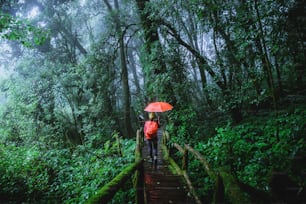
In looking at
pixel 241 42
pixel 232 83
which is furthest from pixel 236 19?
pixel 232 83

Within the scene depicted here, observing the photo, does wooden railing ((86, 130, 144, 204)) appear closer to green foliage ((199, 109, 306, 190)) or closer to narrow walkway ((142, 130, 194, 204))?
narrow walkway ((142, 130, 194, 204))

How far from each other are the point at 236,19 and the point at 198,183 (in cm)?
589

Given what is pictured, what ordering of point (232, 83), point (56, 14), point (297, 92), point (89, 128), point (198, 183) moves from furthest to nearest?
point (56, 14), point (89, 128), point (297, 92), point (232, 83), point (198, 183)

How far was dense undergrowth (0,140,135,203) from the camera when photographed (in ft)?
27.9

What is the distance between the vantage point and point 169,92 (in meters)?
9.92

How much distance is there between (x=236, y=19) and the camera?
7582 mm

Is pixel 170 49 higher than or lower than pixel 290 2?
lower

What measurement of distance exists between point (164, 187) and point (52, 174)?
8314 mm

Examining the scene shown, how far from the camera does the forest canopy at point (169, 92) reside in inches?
277

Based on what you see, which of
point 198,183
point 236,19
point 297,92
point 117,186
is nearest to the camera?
point 117,186

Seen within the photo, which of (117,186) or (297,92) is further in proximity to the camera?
(297,92)

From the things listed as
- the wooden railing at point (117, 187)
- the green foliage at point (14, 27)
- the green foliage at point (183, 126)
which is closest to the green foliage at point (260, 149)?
the green foliage at point (183, 126)

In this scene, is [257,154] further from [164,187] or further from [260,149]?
[164,187]

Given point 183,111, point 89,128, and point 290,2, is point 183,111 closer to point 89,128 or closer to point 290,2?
point 290,2
